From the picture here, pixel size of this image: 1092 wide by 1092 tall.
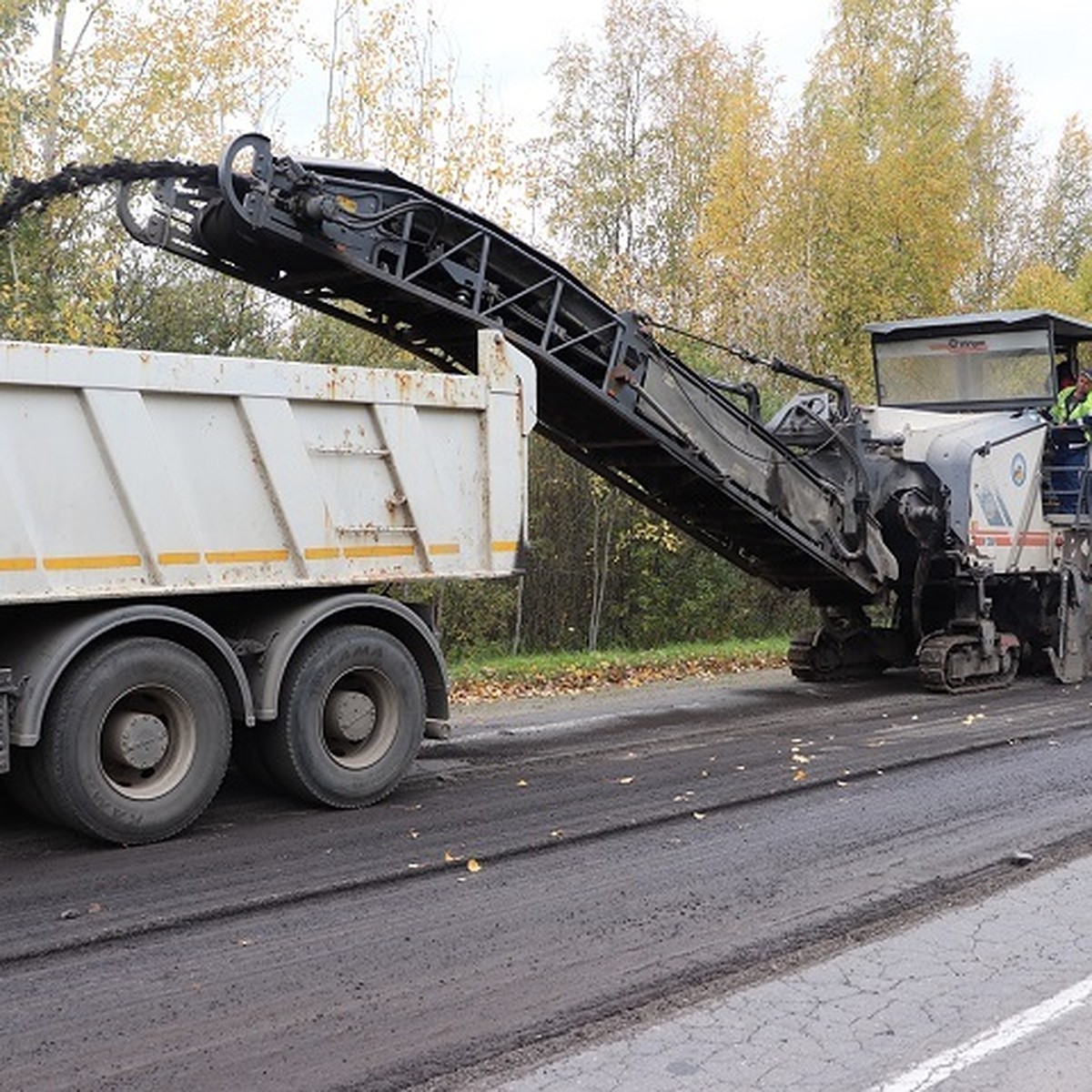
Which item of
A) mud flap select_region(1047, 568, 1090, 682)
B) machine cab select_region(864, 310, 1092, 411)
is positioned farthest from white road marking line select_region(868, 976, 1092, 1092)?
machine cab select_region(864, 310, 1092, 411)

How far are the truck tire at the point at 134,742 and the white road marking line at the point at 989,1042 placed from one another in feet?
12.6

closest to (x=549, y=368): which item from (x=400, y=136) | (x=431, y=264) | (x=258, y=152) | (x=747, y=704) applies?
(x=431, y=264)

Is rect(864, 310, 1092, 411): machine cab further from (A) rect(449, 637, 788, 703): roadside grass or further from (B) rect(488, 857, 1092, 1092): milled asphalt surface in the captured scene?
(B) rect(488, 857, 1092, 1092): milled asphalt surface

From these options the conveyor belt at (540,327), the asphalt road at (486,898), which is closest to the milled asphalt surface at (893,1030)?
the asphalt road at (486,898)

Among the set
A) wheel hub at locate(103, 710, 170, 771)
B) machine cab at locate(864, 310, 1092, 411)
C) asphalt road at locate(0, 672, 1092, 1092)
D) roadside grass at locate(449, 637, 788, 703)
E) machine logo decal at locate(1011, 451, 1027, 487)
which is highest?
machine cab at locate(864, 310, 1092, 411)

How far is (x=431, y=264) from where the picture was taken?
8672mm

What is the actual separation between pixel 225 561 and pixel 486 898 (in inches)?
88.5

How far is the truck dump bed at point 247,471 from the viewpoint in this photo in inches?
245

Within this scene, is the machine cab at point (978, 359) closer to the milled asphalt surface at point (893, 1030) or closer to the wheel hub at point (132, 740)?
the milled asphalt surface at point (893, 1030)

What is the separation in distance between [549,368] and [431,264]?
1.13 meters

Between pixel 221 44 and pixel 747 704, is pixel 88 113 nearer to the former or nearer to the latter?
pixel 221 44

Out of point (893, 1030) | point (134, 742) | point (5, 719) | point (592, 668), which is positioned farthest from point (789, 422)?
point (893, 1030)

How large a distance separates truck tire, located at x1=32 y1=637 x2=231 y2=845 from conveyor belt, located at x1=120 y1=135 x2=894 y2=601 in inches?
107

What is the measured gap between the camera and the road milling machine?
27.2 ft
